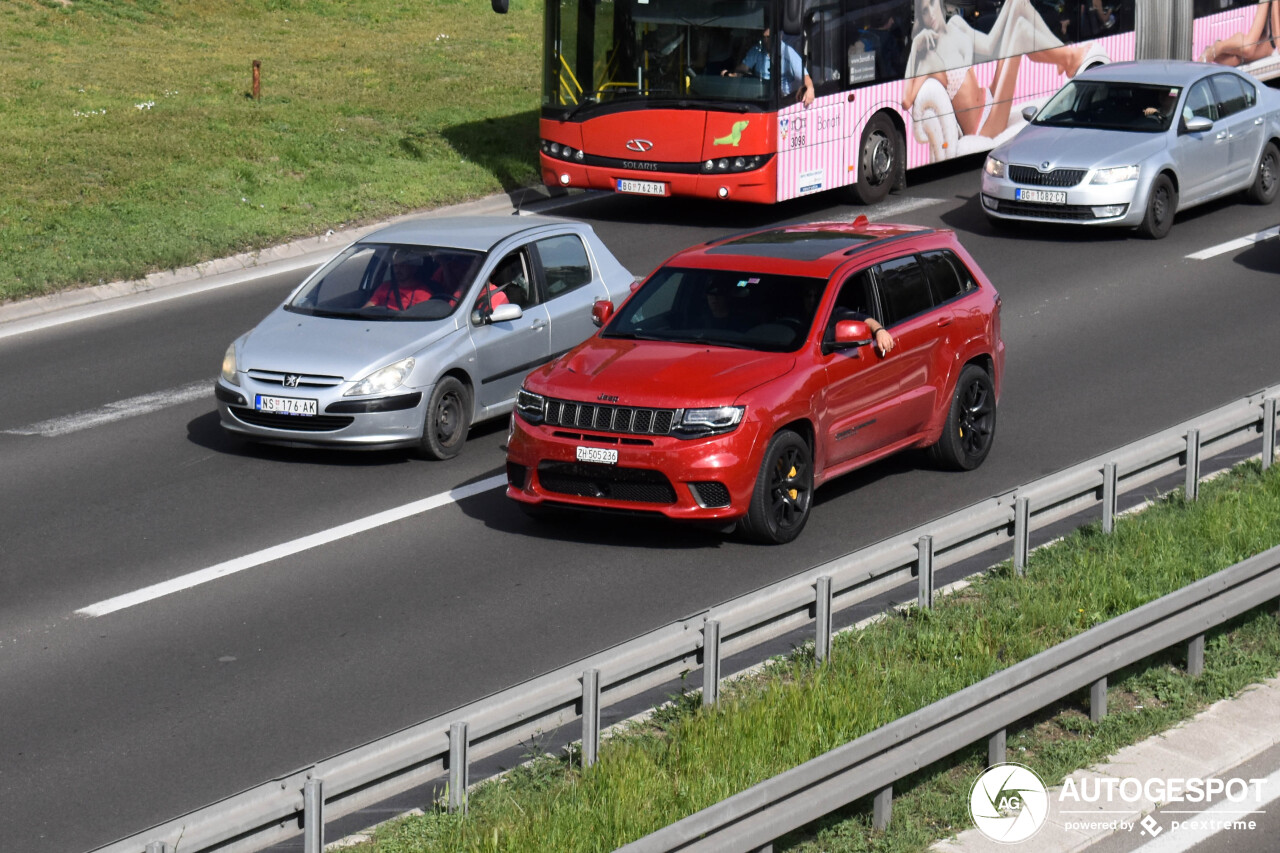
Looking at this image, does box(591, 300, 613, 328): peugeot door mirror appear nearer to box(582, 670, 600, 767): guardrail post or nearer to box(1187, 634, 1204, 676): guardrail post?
box(1187, 634, 1204, 676): guardrail post

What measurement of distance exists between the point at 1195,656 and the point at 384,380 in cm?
622

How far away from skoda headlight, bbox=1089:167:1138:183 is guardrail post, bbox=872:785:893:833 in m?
14.4

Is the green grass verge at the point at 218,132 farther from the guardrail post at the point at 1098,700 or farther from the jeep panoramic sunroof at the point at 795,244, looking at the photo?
the guardrail post at the point at 1098,700

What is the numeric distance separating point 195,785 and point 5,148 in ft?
58.0

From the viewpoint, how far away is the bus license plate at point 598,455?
412 inches

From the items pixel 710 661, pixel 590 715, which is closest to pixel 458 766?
pixel 590 715

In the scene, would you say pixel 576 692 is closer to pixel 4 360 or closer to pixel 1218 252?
pixel 4 360

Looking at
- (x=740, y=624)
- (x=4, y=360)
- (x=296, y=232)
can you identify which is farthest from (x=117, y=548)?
(x=296, y=232)

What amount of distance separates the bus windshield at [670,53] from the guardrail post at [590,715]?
14.6 metres

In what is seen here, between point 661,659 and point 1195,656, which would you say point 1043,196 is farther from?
point 661,659

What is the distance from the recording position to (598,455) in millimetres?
10492

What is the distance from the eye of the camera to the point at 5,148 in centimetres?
2320

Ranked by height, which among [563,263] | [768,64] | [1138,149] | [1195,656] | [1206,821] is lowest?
[1206,821]

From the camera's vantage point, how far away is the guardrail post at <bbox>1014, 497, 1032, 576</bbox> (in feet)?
30.8
